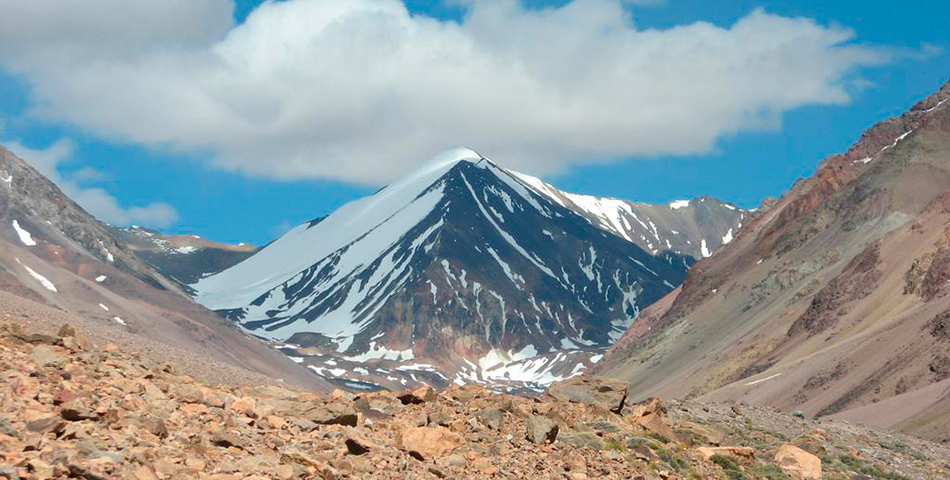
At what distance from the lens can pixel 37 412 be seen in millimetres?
14422

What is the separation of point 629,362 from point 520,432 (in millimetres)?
162390

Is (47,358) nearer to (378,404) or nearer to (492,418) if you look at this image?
(378,404)

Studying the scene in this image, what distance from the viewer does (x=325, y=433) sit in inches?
727

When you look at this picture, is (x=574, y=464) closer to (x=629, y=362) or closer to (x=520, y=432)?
(x=520, y=432)

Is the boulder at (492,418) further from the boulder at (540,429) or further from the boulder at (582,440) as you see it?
the boulder at (582,440)

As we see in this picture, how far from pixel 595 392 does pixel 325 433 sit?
11.3 meters

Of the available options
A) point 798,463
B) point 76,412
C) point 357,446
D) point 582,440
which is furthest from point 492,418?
point 76,412

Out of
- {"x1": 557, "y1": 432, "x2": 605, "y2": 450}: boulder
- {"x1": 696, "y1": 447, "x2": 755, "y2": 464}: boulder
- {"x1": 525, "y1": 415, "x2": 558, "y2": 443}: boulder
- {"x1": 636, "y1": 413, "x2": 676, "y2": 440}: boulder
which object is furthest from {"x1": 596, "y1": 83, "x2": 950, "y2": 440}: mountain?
{"x1": 525, "y1": 415, "x2": 558, "y2": 443}: boulder

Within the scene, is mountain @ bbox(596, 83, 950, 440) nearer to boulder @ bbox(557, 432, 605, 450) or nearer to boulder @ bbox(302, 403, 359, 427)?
boulder @ bbox(557, 432, 605, 450)

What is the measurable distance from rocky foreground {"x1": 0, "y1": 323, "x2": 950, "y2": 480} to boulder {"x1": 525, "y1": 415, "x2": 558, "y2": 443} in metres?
0.03

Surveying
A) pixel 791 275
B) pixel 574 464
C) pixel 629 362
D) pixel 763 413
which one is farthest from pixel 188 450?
pixel 629 362

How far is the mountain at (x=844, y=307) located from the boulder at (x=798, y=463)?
1596 inches

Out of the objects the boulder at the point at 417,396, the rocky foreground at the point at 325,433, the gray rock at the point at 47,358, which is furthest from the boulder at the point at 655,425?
A: the gray rock at the point at 47,358

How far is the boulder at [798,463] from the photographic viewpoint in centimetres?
2688
